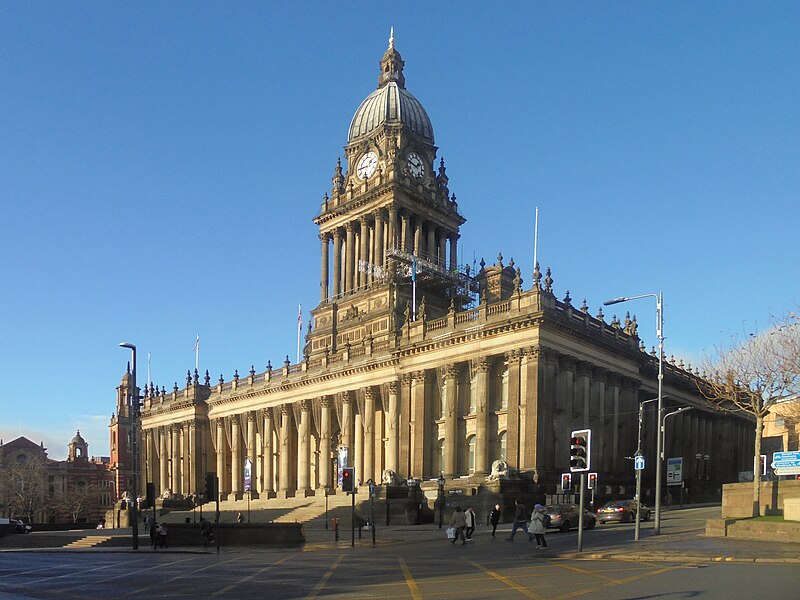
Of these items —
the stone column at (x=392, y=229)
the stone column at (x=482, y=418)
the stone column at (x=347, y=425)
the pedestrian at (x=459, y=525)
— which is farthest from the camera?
the stone column at (x=392, y=229)

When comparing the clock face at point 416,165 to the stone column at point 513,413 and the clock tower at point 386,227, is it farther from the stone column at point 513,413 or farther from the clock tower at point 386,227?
the stone column at point 513,413

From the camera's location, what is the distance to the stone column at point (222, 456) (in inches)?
3716

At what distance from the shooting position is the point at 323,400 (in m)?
80.8

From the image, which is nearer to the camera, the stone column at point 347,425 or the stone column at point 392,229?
the stone column at point 347,425

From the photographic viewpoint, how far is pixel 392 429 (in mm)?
69875

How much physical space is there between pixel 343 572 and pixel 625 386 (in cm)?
4767

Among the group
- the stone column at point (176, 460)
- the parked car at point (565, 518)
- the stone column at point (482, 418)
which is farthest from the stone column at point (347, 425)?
the parked car at point (565, 518)

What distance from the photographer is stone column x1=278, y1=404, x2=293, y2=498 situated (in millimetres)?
84562

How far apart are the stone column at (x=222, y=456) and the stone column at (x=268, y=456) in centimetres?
742

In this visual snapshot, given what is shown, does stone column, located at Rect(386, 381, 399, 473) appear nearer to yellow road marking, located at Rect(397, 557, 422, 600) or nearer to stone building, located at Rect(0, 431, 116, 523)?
yellow road marking, located at Rect(397, 557, 422, 600)

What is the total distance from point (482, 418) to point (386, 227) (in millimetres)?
33506

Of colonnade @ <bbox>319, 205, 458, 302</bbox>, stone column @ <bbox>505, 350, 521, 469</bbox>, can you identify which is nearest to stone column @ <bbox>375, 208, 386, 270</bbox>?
colonnade @ <bbox>319, 205, 458, 302</bbox>

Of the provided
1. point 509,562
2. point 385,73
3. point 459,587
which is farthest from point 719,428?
point 459,587

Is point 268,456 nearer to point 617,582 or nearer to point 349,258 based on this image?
point 349,258
